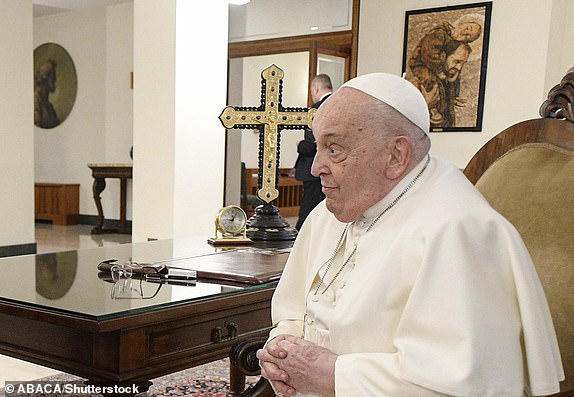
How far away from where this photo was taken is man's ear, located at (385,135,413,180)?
1.48m

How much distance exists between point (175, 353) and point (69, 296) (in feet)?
1.12

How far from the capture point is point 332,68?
27.5 ft

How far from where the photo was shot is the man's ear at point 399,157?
1482 mm

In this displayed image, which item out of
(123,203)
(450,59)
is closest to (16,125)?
(123,203)

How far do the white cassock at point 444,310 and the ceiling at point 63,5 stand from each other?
10.0m

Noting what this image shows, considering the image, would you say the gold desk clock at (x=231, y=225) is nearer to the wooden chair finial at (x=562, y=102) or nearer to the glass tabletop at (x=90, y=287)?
the glass tabletop at (x=90, y=287)

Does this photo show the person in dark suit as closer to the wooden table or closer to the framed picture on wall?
the framed picture on wall

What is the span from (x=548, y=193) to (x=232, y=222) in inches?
62.5

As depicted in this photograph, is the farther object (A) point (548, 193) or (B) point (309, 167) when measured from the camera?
(B) point (309, 167)

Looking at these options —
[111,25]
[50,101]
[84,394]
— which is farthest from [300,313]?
[50,101]

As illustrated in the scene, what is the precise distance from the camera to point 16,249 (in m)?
7.45

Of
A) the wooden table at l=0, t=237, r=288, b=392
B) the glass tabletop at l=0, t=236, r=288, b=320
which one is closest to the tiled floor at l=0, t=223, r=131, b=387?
the glass tabletop at l=0, t=236, r=288, b=320

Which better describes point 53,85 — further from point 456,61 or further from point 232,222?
point 232,222

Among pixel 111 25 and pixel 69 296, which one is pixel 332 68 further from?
pixel 69 296
